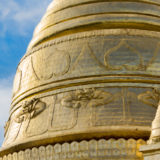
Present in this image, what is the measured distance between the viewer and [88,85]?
12.0 m

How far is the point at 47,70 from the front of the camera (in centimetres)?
1285

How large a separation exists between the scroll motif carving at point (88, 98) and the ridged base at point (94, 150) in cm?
138

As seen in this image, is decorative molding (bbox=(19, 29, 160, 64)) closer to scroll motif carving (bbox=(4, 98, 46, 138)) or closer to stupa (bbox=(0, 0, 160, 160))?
stupa (bbox=(0, 0, 160, 160))

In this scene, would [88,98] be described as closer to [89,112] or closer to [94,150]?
[89,112]

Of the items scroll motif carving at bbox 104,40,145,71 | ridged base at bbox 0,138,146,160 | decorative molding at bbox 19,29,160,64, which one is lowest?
ridged base at bbox 0,138,146,160

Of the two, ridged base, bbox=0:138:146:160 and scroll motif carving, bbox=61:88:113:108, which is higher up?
scroll motif carving, bbox=61:88:113:108

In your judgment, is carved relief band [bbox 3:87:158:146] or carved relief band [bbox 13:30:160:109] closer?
carved relief band [bbox 3:87:158:146]

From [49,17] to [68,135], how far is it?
5.09 m

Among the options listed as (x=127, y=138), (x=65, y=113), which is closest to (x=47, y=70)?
(x=65, y=113)

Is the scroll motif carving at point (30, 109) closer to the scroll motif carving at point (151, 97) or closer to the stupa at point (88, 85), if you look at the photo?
the stupa at point (88, 85)

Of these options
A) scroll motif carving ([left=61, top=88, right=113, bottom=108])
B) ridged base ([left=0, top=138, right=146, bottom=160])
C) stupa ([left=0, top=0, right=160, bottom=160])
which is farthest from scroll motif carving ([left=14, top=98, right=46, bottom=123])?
ridged base ([left=0, top=138, right=146, bottom=160])

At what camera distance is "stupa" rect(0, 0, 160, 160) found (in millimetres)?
10688

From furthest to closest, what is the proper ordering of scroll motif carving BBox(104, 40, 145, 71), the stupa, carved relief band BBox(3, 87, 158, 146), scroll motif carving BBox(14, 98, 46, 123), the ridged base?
scroll motif carving BBox(14, 98, 46, 123), scroll motif carving BBox(104, 40, 145, 71), carved relief band BBox(3, 87, 158, 146), the stupa, the ridged base

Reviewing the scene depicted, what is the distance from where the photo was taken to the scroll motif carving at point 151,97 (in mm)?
11523
